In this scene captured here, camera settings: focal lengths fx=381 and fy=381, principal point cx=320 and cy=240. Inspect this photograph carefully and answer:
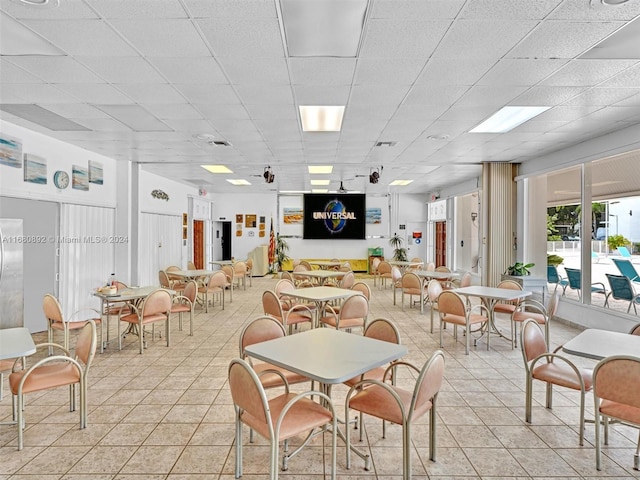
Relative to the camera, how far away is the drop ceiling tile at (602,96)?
395cm

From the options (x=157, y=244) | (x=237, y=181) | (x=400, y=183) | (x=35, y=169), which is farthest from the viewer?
(x=400, y=183)

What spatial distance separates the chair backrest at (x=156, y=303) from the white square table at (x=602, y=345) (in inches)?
180

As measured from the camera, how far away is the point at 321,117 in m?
5.12

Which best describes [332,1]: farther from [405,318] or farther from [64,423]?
[405,318]

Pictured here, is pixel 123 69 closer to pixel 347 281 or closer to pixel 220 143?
pixel 220 143

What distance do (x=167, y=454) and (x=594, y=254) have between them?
690cm

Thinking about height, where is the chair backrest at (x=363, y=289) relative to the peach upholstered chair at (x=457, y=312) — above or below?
above

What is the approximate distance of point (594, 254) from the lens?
21.0ft

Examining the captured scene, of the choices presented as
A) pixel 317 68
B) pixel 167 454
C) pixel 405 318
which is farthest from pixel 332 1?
pixel 405 318

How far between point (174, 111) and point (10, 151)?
249 cm

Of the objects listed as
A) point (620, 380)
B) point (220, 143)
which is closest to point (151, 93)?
point (220, 143)

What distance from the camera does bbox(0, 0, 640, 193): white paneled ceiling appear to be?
263 centimetres

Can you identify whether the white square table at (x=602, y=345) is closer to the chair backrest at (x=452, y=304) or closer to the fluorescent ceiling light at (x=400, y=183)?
the chair backrest at (x=452, y=304)

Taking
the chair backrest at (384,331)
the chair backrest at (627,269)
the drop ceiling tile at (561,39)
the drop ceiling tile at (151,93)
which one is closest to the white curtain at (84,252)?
the drop ceiling tile at (151,93)
